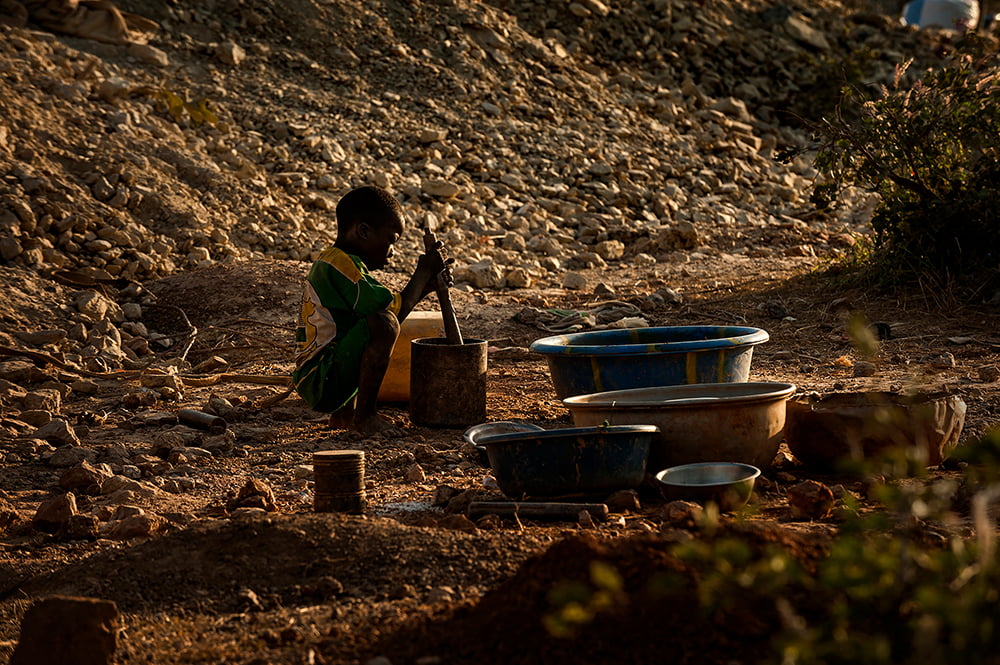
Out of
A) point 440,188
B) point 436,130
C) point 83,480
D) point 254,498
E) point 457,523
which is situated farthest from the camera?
point 436,130

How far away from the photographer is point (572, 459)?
11.3ft

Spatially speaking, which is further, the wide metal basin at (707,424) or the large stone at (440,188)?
the large stone at (440,188)

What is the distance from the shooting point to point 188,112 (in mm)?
10312

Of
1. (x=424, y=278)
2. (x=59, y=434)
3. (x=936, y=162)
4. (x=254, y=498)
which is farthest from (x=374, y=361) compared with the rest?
(x=936, y=162)

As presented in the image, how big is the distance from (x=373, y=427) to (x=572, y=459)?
150 centimetres

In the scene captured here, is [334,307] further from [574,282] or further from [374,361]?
[574,282]

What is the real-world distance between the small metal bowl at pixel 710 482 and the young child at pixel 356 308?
153 centimetres

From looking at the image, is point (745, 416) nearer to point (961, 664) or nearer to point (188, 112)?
point (961, 664)

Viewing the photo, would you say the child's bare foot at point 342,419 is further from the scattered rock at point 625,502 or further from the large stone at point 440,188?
the large stone at point 440,188

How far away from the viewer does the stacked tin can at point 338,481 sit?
3.34 meters

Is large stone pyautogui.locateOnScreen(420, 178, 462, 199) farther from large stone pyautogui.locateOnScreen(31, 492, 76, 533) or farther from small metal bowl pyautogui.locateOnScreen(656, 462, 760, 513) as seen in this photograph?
large stone pyautogui.locateOnScreen(31, 492, 76, 533)

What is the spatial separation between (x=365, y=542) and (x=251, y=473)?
1.49 metres

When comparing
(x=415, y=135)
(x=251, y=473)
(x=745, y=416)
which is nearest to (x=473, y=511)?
(x=745, y=416)

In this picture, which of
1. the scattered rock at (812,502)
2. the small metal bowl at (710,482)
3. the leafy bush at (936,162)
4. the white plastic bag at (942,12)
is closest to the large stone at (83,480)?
the small metal bowl at (710,482)
